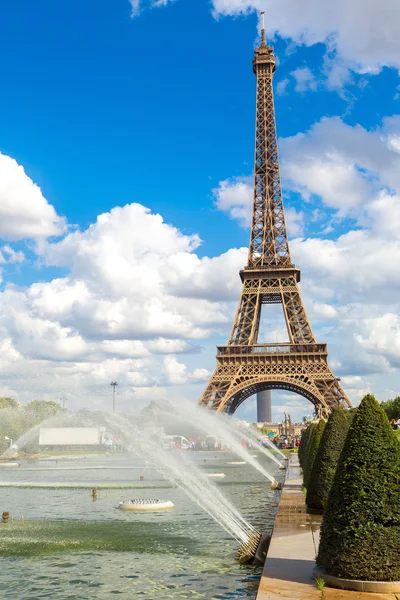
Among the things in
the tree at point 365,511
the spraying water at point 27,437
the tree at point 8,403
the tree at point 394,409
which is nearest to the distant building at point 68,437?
the spraying water at point 27,437

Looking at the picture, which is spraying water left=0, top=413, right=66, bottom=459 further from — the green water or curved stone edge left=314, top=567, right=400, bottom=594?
curved stone edge left=314, top=567, right=400, bottom=594

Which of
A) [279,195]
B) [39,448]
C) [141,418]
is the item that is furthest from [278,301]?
[141,418]

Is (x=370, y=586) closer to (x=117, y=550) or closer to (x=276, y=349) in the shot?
(x=117, y=550)

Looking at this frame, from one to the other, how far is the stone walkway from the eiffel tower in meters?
61.2

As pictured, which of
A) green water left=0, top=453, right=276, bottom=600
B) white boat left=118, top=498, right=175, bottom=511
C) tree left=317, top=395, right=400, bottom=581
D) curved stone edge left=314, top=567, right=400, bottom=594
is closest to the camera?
curved stone edge left=314, top=567, right=400, bottom=594

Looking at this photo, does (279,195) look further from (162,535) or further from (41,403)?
(162,535)

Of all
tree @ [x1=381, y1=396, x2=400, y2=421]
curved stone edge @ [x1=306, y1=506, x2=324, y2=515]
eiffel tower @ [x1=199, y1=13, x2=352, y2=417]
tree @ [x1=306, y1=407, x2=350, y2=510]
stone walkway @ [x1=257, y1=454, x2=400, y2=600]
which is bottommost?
curved stone edge @ [x1=306, y1=506, x2=324, y2=515]

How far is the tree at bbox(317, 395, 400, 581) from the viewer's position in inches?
451

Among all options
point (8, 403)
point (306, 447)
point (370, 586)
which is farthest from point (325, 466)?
point (8, 403)

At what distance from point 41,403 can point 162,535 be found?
123367 millimetres

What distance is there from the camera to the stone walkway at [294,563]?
11.2 metres

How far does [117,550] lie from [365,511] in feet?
33.9

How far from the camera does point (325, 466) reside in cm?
2369

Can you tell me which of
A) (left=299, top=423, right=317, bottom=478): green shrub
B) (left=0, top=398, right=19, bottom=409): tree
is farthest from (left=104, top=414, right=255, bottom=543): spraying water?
(left=0, top=398, right=19, bottom=409): tree
